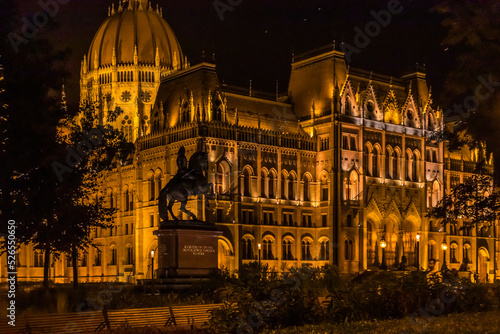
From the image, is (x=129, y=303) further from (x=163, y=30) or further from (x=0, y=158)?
(x=163, y=30)

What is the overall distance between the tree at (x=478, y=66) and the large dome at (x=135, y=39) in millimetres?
72662

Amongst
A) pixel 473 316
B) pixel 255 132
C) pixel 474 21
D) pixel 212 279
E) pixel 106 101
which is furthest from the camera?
pixel 106 101

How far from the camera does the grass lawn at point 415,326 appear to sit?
21.9 meters

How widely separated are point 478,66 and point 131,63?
75672mm

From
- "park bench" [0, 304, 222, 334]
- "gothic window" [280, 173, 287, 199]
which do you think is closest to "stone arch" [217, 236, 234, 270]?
"gothic window" [280, 173, 287, 199]

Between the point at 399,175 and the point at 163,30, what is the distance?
39929 mm

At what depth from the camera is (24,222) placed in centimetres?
3681

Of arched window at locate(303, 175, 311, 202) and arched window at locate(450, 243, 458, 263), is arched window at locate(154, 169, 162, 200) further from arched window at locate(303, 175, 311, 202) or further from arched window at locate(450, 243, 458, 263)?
arched window at locate(450, 243, 458, 263)

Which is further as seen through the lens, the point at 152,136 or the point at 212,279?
the point at 152,136

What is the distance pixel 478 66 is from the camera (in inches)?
1494

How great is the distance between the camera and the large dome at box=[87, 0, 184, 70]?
4306 inches

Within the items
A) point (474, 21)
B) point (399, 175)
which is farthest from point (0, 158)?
point (399, 175)

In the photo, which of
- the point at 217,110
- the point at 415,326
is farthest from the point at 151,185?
the point at 415,326

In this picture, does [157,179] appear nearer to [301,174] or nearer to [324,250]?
[301,174]
